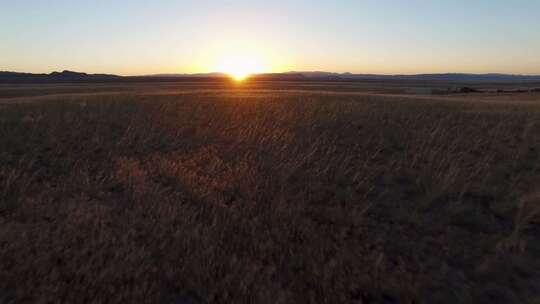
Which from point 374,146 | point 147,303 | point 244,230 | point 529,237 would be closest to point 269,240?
point 244,230

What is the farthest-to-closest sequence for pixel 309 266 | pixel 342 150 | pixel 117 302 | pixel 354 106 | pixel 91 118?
pixel 354 106 → pixel 91 118 → pixel 342 150 → pixel 309 266 → pixel 117 302

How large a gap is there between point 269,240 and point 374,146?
21.0 feet

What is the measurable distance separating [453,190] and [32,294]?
656 cm

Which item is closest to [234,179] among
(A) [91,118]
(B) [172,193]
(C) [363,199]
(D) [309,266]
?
(B) [172,193]

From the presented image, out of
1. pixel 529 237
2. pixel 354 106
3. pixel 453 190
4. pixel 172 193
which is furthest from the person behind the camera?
pixel 354 106

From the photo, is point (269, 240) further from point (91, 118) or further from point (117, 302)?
point (91, 118)

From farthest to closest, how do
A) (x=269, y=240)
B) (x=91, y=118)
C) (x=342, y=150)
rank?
1. (x=91, y=118)
2. (x=342, y=150)
3. (x=269, y=240)

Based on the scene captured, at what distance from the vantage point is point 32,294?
13.5 ft

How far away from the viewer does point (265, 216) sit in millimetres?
6230

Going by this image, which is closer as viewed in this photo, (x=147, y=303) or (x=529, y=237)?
(x=147, y=303)

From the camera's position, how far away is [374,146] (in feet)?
36.7

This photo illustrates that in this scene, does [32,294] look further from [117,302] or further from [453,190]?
[453,190]

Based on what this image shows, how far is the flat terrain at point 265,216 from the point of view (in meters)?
4.54

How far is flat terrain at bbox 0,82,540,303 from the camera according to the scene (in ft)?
14.9
